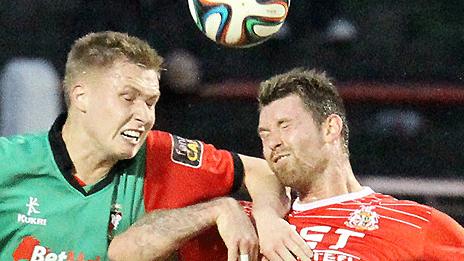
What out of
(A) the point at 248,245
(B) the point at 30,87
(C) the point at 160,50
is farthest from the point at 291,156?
(C) the point at 160,50

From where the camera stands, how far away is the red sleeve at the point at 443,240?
7.04 ft

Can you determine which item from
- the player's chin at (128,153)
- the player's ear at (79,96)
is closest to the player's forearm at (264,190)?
the player's chin at (128,153)

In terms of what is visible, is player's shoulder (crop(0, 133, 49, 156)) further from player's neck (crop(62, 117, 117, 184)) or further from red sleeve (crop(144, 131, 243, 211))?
red sleeve (crop(144, 131, 243, 211))

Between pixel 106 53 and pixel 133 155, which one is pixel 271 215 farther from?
pixel 106 53

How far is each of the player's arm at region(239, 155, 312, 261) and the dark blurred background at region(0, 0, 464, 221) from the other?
1.01 meters

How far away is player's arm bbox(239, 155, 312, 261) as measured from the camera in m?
2.08

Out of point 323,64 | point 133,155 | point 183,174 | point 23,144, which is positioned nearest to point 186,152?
point 183,174

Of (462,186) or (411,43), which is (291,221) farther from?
(411,43)

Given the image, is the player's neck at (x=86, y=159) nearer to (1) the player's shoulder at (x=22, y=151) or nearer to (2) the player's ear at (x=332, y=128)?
(1) the player's shoulder at (x=22, y=151)

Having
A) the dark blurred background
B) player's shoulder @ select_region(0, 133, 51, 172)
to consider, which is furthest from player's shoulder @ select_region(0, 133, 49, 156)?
the dark blurred background

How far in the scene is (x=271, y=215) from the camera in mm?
2160

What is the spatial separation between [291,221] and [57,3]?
2311 mm

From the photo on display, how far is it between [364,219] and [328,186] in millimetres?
135

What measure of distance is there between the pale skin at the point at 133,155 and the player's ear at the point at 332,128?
19cm
